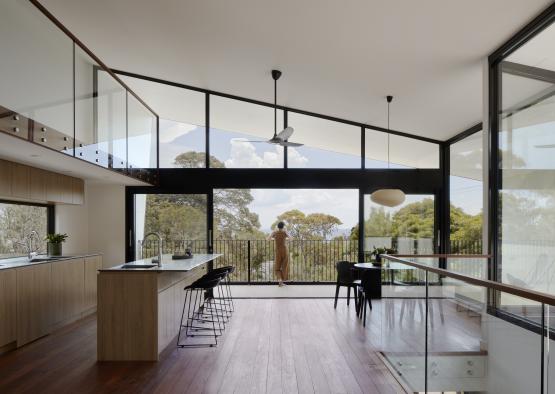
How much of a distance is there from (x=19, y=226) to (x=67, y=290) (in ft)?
3.76

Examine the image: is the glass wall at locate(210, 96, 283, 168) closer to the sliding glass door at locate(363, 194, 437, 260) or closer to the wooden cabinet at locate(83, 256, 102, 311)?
the sliding glass door at locate(363, 194, 437, 260)

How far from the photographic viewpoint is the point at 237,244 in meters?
8.27

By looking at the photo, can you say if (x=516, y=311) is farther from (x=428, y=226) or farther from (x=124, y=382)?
(x=428, y=226)

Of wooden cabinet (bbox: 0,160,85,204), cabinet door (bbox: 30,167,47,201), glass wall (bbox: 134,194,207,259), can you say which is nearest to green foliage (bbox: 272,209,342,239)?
glass wall (bbox: 134,194,207,259)

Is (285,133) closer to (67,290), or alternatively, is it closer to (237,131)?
(237,131)

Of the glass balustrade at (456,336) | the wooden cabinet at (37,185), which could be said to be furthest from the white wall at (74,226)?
the glass balustrade at (456,336)

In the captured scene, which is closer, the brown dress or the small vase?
the small vase

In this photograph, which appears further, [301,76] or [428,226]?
[428,226]

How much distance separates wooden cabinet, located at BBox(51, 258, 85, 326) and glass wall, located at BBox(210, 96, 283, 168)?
2.71 m

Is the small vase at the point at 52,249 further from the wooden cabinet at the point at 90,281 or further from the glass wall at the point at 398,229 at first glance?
the glass wall at the point at 398,229

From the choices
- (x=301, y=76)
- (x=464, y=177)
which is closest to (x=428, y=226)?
(x=464, y=177)

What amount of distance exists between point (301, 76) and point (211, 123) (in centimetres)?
216

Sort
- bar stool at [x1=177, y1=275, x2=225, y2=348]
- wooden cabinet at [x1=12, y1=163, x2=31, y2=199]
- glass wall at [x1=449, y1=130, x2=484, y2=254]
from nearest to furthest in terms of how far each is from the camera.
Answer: bar stool at [x1=177, y1=275, x2=225, y2=348]
wooden cabinet at [x1=12, y1=163, x2=31, y2=199]
glass wall at [x1=449, y1=130, x2=484, y2=254]

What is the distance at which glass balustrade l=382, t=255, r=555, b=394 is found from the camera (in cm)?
278
